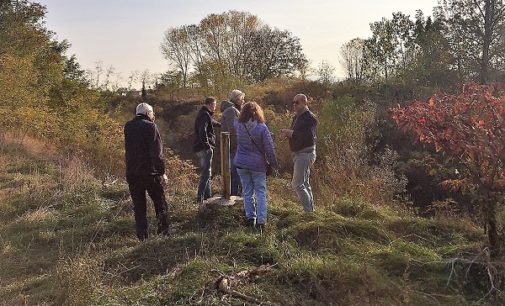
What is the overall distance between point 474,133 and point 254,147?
8.91 ft

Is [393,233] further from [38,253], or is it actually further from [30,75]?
[30,75]

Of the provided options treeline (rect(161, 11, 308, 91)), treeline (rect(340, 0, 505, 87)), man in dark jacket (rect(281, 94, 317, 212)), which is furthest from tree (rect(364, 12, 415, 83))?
man in dark jacket (rect(281, 94, 317, 212))

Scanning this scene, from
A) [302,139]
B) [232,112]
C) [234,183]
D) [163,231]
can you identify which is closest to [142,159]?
[163,231]

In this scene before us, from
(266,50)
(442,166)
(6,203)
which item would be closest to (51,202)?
(6,203)

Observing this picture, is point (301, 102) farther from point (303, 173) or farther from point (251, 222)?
point (251, 222)

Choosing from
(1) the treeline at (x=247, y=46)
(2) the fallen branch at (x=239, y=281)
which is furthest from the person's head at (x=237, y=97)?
(1) the treeline at (x=247, y=46)

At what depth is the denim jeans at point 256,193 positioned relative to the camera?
6.41m

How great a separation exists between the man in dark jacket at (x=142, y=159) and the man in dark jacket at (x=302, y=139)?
1.74 m

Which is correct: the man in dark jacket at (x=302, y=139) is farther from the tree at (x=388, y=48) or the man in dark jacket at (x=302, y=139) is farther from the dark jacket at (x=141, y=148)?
the tree at (x=388, y=48)

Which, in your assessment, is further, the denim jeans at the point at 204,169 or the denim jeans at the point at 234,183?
the denim jeans at the point at 234,183

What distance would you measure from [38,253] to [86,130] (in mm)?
11866

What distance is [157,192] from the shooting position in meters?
6.60

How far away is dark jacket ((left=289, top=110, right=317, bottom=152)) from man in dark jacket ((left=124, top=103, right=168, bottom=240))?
181 centimetres

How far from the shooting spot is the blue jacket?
6371mm
